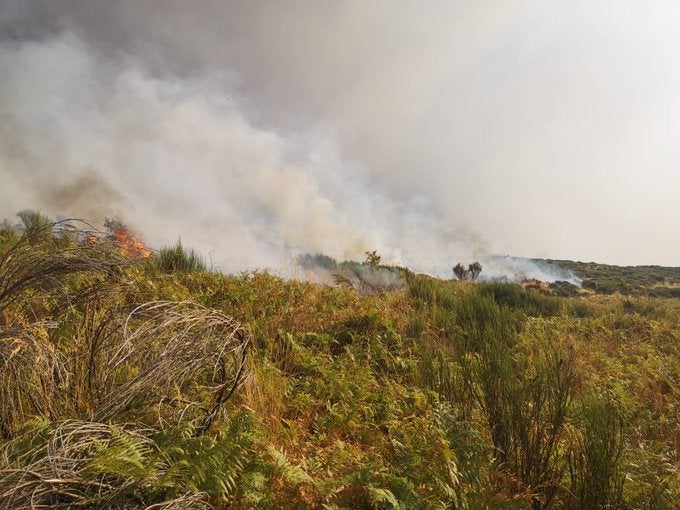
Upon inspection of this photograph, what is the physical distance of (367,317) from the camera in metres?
6.39

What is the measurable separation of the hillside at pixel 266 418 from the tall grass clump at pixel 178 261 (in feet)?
12.4

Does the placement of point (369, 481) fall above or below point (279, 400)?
below

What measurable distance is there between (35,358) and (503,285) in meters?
14.3

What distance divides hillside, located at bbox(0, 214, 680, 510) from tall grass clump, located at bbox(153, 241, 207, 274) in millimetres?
3786

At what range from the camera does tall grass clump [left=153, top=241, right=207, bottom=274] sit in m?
9.05

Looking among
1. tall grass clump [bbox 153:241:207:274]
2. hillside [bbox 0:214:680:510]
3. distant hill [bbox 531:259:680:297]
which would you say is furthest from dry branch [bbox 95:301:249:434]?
distant hill [bbox 531:259:680:297]

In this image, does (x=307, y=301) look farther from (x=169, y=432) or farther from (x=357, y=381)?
(x=169, y=432)

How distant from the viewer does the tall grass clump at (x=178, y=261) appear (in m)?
9.05

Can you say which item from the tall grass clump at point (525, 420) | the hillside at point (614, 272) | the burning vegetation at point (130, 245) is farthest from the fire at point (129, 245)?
the hillside at point (614, 272)

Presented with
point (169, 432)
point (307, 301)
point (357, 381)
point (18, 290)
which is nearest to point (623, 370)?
point (357, 381)

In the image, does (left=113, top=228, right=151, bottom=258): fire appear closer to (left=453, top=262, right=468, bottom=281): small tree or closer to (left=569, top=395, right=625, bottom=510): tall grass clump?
(left=569, top=395, right=625, bottom=510): tall grass clump

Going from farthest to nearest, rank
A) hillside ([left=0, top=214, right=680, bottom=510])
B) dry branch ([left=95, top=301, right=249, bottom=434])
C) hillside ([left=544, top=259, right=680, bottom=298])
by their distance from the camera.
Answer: hillside ([left=544, top=259, right=680, bottom=298]) → dry branch ([left=95, top=301, right=249, bottom=434]) → hillside ([left=0, top=214, right=680, bottom=510])

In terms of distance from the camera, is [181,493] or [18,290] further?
[18,290]

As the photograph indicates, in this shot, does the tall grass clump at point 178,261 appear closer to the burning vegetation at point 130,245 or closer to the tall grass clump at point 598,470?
the burning vegetation at point 130,245
